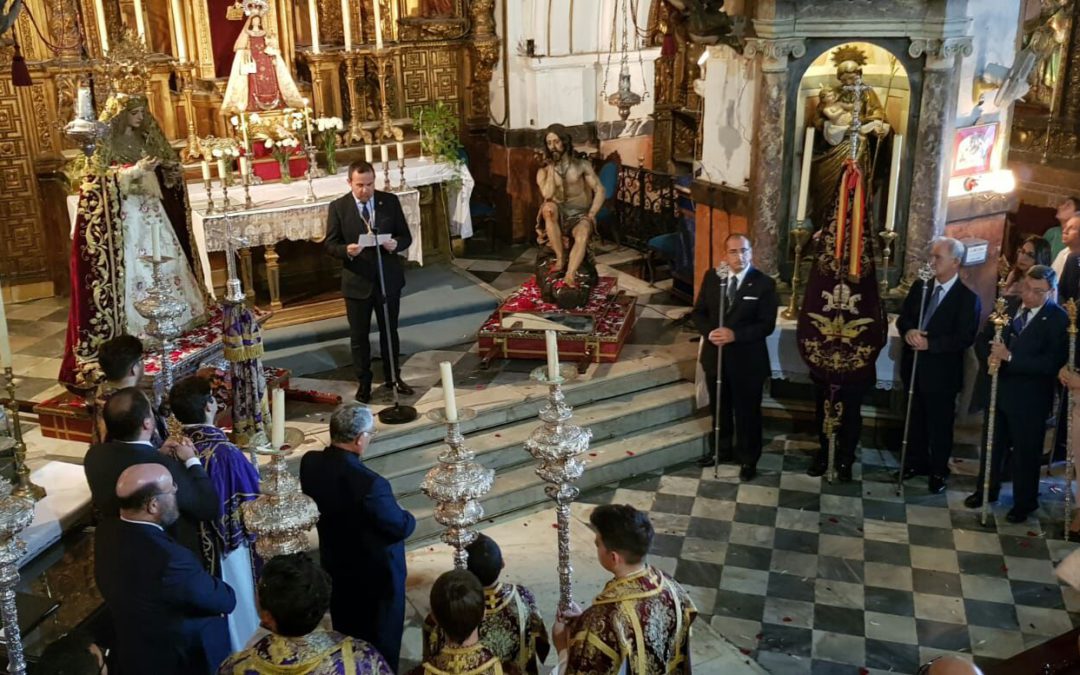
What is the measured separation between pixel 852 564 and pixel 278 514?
362cm

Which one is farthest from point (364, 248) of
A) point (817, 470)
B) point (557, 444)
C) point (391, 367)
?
point (557, 444)

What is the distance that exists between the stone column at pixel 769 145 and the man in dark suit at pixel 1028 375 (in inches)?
72.9

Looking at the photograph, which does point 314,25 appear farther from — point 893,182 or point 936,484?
point 936,484

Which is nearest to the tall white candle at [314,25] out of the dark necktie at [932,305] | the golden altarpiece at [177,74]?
the golden altarpiece at [177,74]

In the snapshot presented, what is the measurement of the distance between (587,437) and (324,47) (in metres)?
7.63

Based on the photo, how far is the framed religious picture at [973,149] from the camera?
24.8ft

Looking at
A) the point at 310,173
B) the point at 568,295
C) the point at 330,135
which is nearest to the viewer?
the point at 568,295

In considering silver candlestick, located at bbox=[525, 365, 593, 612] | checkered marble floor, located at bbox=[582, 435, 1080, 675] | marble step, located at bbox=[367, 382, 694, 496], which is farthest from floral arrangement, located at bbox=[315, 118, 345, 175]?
silver candlestick, located at bbox=[525, 365, 593, 612]

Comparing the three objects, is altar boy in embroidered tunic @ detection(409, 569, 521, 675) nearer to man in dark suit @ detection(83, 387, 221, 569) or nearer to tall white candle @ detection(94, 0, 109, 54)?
man in dark suit @ detection(83, 387, 221, 569)

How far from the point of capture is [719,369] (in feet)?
22.1

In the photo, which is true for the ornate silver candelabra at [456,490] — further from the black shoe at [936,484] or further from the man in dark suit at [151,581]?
the black shoe at [936,484]

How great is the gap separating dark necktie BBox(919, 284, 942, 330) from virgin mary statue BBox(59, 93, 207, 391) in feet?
14.2

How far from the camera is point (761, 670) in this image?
5.02 metres

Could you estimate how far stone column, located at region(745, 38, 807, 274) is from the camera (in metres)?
7.34
